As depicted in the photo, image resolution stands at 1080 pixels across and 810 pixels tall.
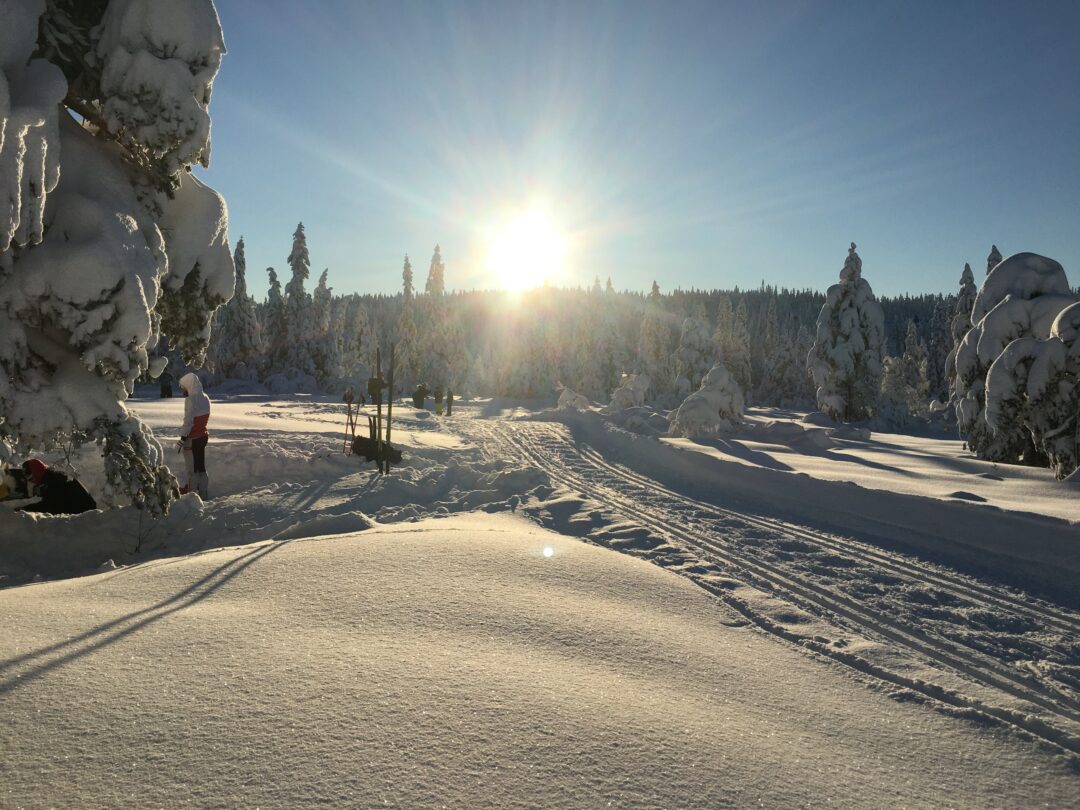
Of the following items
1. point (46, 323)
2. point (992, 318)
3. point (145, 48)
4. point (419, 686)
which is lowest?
point (419, 686)

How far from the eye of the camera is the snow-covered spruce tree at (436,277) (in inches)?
2361

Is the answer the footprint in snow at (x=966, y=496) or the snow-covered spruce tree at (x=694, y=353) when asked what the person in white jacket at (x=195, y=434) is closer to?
the footprint in snow at (x=966, y=496)

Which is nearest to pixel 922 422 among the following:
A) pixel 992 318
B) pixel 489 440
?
pixel 992 318

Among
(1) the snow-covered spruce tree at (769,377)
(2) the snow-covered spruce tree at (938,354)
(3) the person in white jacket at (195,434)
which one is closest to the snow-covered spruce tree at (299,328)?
(3) the person in white jacket at (195,434)

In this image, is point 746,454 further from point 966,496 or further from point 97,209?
point 97,209

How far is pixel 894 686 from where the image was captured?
10.8 ft

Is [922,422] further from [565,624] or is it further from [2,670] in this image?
[2,670]

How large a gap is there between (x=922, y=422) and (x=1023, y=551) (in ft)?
122

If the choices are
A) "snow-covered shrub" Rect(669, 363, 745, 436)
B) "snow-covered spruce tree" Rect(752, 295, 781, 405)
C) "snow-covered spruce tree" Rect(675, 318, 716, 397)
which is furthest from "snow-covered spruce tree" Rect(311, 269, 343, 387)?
"snow-covered spruce tree" Rect(752, 295, 781, 405)

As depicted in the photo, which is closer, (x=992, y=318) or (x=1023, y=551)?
(x=1023, y=551)

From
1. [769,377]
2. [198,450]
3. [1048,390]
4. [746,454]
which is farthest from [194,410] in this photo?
[769,377]

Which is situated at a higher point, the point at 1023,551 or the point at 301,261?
the point at 301,261

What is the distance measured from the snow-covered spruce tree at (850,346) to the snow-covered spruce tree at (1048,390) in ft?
70.3

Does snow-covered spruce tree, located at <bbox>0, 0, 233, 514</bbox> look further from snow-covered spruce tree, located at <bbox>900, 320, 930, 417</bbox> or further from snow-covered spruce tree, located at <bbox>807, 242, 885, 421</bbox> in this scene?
snow-covered spruce tree, located at <bbox>900, 320, 930, 417</bbox>
